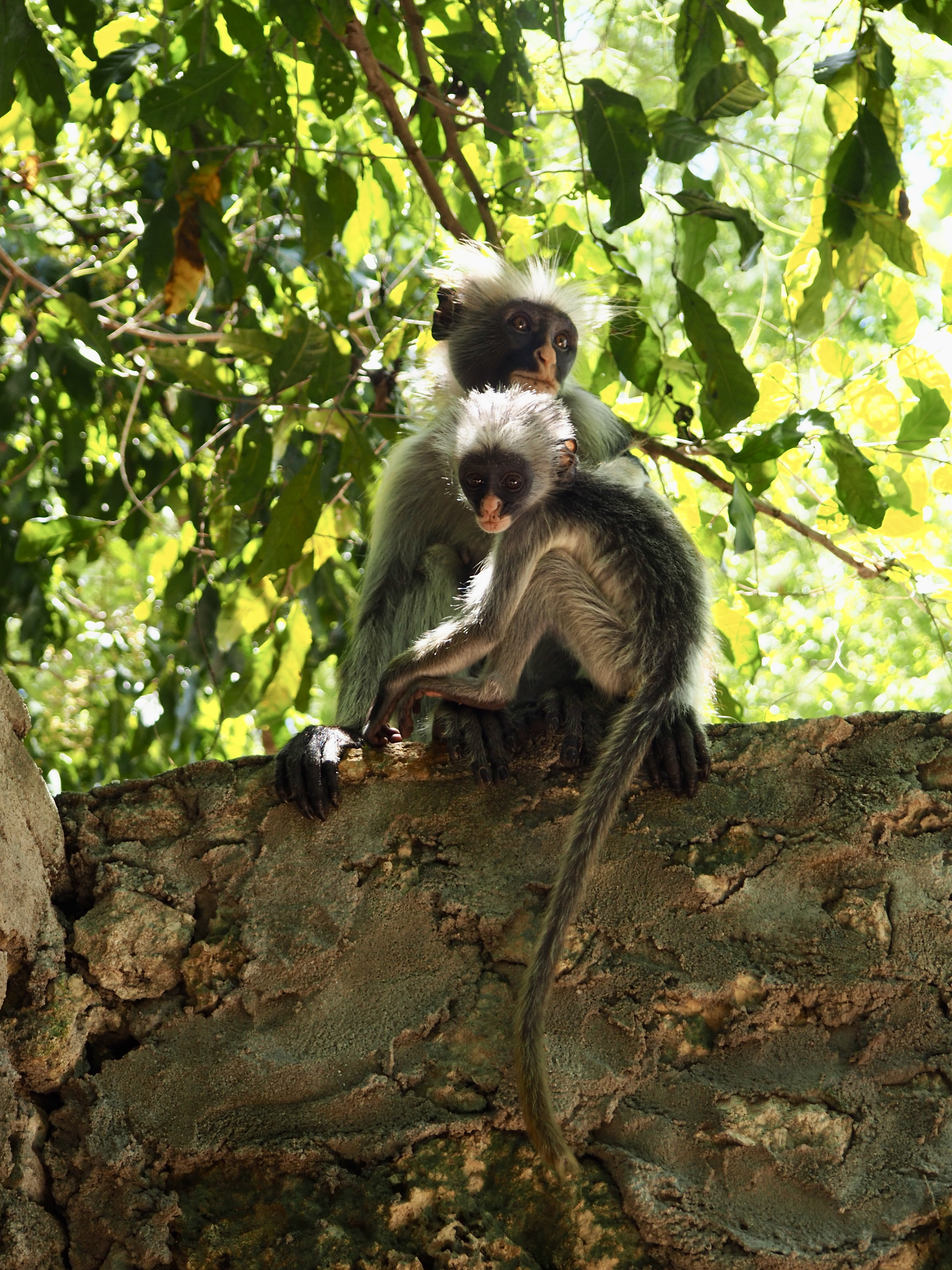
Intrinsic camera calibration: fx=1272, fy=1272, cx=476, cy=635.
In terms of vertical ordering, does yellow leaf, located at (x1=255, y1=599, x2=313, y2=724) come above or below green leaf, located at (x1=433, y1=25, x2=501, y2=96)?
below

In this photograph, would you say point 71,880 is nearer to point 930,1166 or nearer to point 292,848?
point 292,848

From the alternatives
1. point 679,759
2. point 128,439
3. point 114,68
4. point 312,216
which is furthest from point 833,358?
point 128,439

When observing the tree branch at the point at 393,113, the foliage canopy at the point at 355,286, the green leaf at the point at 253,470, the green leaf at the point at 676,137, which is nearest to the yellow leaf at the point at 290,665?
the foliage canopy at the point at 355,286

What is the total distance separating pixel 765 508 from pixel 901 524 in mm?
419

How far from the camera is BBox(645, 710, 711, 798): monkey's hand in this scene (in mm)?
2383

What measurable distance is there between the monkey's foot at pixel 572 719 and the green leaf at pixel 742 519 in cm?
66

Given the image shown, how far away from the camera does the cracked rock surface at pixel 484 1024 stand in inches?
70.4

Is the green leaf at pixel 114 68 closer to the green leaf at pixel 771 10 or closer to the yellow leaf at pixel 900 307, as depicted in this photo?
the green leaf at pixel 771 10

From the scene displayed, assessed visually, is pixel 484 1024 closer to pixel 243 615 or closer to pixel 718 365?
pixel 718 365

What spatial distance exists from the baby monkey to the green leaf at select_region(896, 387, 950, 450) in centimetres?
75

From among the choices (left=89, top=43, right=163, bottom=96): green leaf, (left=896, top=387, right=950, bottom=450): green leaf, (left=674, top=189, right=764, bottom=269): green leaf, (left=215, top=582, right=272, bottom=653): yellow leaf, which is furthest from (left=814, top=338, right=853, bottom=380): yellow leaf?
(left=89, top=43, right=163, bottom=96): green leaf

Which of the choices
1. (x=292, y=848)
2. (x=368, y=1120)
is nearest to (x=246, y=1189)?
(x=368, y=1120)

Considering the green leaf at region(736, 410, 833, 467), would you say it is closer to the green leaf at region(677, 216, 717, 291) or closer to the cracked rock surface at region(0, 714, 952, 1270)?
the green leaf at region(677, 216, 717, 291)

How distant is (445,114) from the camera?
3.64 metres
